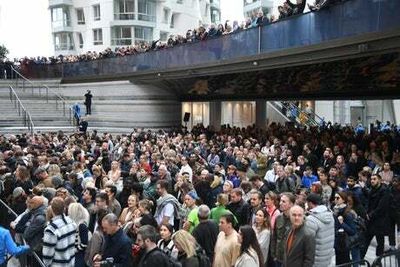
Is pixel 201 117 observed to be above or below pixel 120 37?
below

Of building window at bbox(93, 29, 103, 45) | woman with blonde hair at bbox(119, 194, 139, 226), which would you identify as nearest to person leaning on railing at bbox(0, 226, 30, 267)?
woman with blonde hair at bbox(119, 194, 139, 226)

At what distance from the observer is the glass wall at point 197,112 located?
34.7 m

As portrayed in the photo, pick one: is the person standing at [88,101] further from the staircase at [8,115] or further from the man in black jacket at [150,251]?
the man in black jacket at [150,251]

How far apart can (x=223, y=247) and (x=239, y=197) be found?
2086 mm

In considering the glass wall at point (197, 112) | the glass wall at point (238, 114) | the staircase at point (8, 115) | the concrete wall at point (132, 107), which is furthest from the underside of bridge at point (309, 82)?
the staircase at point (8, 115)

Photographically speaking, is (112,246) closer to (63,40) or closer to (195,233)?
(195,233)

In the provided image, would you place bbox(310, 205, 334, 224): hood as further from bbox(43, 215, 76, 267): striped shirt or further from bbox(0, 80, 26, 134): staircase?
bbox(0, 80, 26, 134): staircase

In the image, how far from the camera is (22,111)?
30.0 metres

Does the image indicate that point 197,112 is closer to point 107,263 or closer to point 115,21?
point 115,21

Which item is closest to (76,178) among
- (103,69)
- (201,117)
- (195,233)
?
(195,233)

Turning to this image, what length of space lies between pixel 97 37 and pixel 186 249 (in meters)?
51.0

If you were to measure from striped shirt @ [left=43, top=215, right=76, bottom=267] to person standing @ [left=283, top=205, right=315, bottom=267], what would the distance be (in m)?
2.83

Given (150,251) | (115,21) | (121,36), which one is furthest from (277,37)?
(121,36)

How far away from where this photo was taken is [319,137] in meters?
19.7
